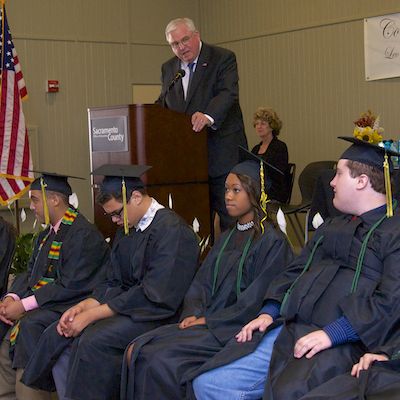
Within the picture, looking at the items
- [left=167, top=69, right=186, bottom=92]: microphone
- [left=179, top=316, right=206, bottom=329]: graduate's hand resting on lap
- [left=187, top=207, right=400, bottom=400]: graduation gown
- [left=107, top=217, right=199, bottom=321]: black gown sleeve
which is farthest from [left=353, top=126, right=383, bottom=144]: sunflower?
[left=179, top=316, right=206, bottom=329]: graduate's hand resting on lap

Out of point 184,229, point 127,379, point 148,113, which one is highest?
point 148,113

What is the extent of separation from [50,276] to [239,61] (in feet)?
18.2

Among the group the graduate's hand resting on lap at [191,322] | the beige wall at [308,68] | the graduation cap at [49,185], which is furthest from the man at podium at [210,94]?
the beige wall at [308,68]

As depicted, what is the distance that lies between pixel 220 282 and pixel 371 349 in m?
0.96

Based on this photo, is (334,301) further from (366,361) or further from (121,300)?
(121,300)

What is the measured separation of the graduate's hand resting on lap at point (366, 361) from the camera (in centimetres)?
249

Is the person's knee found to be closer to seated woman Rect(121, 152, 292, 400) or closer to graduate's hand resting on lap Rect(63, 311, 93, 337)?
seated woman Rect(121, 152, 292, 400)

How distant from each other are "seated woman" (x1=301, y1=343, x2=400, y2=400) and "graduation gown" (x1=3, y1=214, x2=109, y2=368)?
1.93 meters

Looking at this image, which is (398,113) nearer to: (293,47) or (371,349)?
(293,47)

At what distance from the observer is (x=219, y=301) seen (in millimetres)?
3469

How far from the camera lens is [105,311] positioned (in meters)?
3.73

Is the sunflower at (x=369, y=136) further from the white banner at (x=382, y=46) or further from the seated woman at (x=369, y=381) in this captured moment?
the white banner at (x=382, y=46)

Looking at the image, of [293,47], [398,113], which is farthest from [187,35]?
[293,47]

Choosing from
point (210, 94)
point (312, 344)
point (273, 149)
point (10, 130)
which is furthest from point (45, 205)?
point (273, 149)
